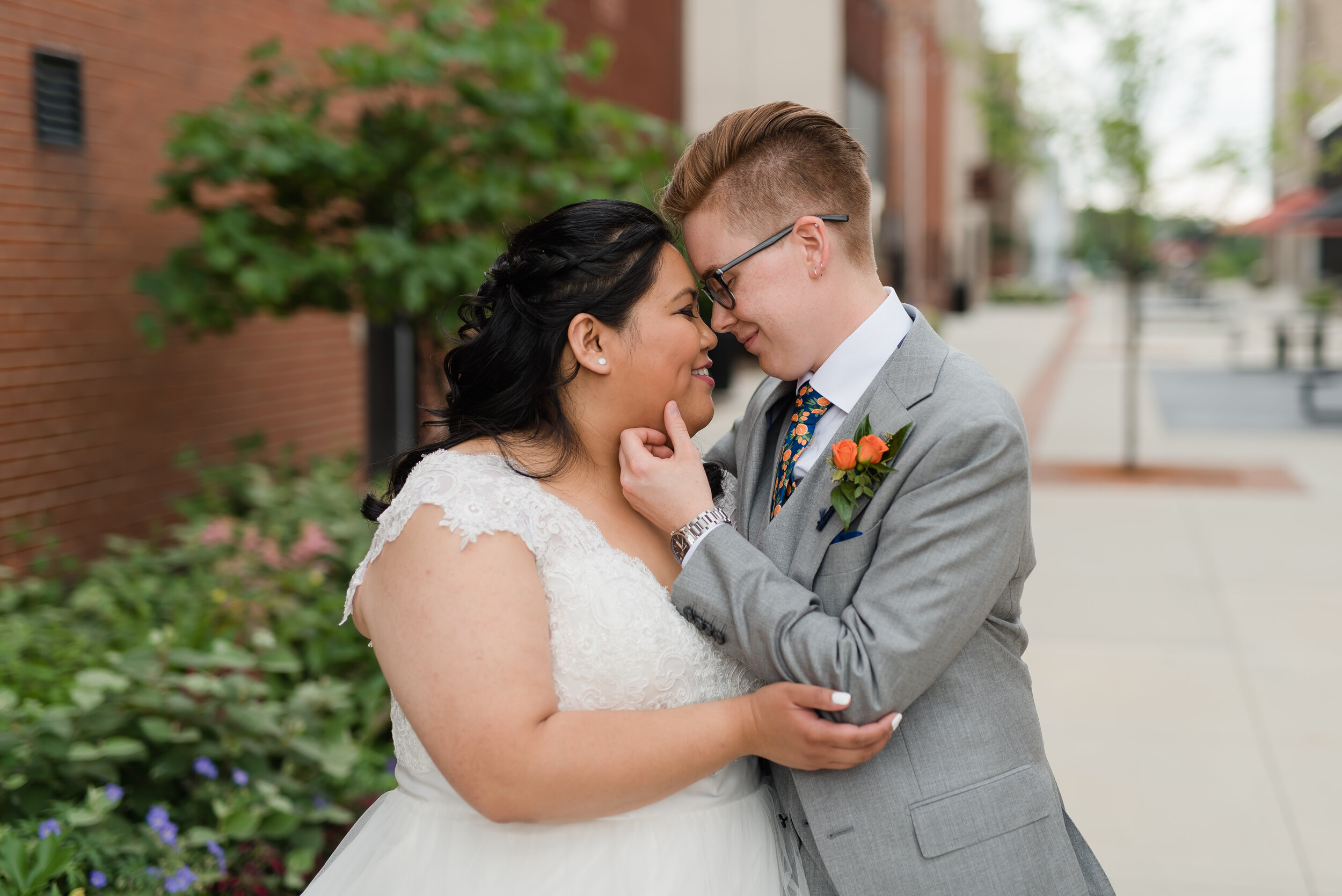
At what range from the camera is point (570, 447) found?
2273 millimetres

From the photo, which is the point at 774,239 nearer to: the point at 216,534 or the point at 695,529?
the point at 695,529

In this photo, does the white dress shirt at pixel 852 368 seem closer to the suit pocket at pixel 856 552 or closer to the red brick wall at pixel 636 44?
the suit pocket at pixel 856 552

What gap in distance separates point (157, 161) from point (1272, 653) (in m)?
6.24

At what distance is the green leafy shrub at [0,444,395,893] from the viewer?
302 centimetres

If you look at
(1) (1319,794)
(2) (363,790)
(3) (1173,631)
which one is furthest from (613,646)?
(3) (1173,631)

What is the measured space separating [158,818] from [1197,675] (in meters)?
4.71

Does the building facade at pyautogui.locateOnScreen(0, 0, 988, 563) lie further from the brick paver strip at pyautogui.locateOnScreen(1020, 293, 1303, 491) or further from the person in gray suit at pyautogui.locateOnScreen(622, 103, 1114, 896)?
the brick paver strip at pyautogui.locateOnScreen(1020, 293, 1303, 491)

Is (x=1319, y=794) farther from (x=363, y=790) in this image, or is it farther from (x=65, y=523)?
(x=65, y=523)

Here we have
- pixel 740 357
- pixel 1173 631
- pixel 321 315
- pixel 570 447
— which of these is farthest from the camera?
pixel 740 357

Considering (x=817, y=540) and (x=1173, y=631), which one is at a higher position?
(x=817, y=540)

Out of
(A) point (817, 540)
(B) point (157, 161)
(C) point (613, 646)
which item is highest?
(B) point (157, 161)

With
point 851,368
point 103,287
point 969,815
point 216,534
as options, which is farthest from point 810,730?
point 103,287

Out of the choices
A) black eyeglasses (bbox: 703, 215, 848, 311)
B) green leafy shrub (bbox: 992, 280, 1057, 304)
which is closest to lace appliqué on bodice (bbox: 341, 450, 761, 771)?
black eyeglasses (bbox: 703, 215, 848, 311)

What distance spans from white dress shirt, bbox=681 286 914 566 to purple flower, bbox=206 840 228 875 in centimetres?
180
